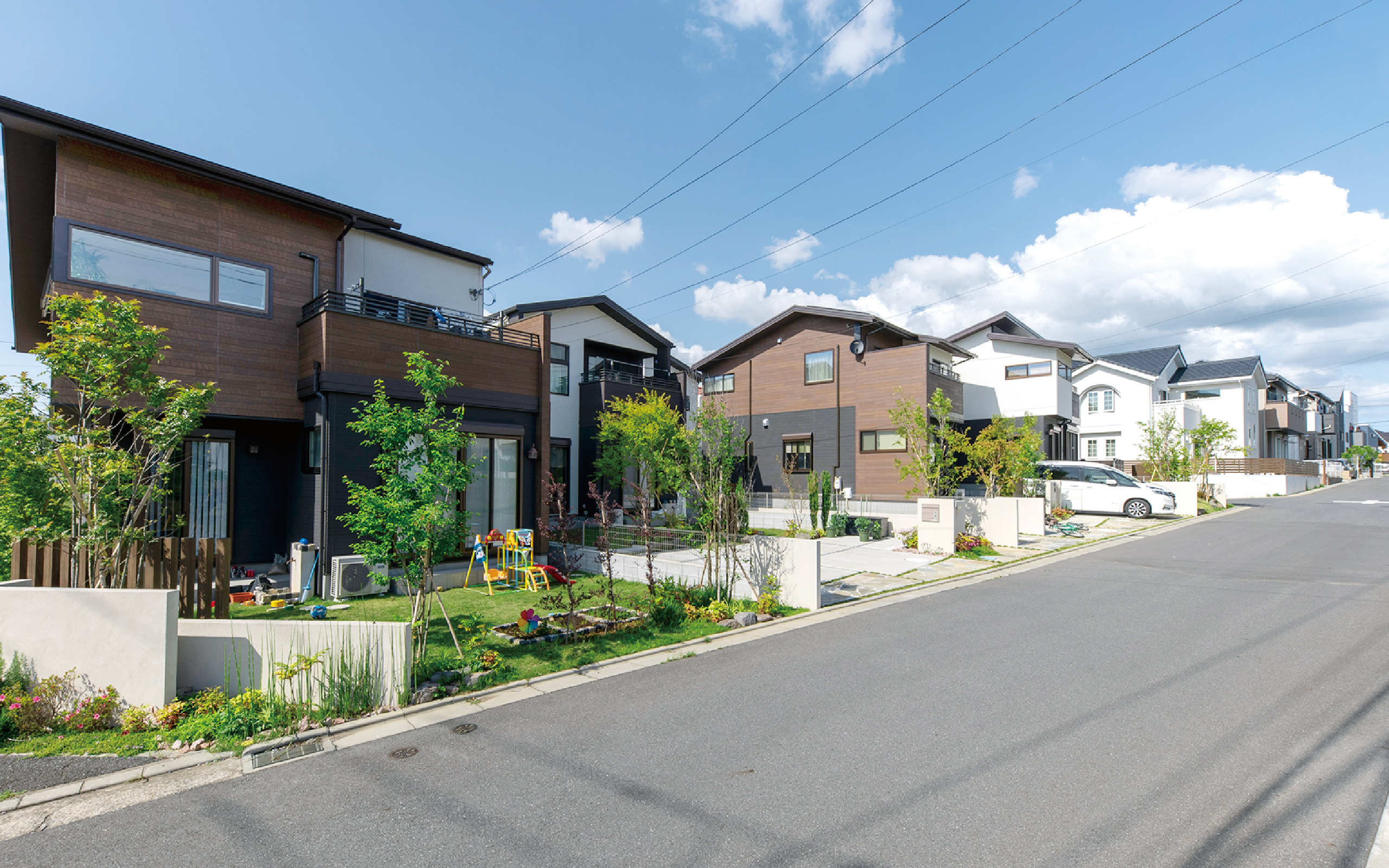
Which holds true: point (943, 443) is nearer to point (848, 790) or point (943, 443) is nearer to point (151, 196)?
point (848, 790)

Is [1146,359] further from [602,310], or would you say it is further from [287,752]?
[287,752]

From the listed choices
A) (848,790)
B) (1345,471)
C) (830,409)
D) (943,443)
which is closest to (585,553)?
(848,790)

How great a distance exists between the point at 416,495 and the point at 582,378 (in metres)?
15.4

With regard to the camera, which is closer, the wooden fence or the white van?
the wooden fence

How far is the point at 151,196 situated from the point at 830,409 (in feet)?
64.6

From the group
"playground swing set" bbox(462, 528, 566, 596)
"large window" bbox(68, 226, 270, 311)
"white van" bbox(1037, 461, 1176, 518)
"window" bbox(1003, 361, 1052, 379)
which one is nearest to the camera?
"large window" bbox(68, 226, 270, 311)

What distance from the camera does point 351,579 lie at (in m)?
9.19

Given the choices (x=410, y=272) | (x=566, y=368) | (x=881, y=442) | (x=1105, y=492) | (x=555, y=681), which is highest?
(x=410, y=272)

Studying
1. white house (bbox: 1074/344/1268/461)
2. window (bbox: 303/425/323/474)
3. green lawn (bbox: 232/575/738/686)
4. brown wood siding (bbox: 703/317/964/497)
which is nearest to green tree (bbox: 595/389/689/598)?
brown wood siding (bbox: 703/317/964/497)

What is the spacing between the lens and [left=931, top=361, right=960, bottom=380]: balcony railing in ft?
74.7

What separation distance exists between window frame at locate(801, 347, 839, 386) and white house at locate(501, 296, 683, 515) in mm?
5743

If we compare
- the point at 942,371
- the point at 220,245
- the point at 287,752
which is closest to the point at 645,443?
the point at 220,245

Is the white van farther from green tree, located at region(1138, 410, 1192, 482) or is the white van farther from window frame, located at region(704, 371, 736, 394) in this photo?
window frame, located at region(704, 371, 736, 394)

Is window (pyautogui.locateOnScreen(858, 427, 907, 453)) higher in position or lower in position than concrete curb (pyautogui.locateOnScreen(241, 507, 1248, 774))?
higher
